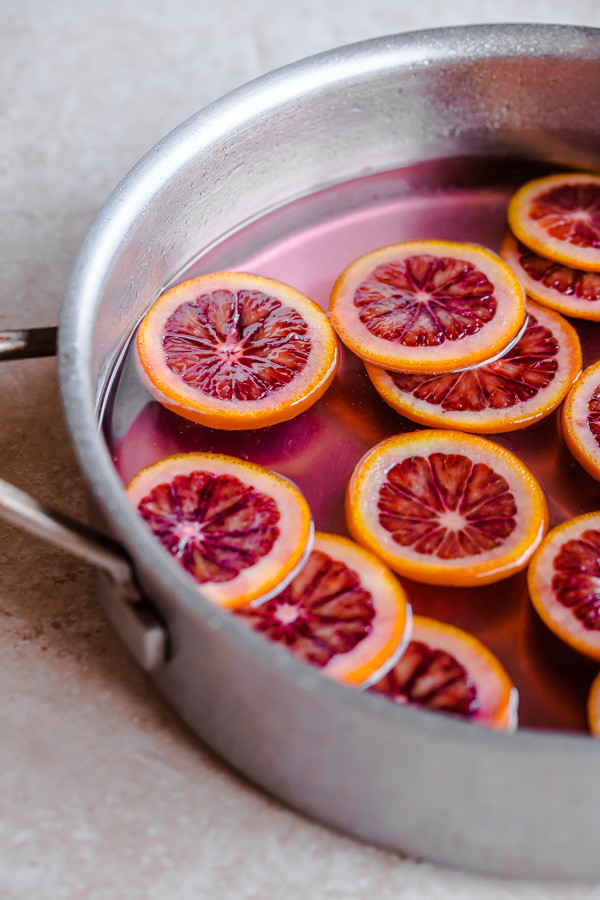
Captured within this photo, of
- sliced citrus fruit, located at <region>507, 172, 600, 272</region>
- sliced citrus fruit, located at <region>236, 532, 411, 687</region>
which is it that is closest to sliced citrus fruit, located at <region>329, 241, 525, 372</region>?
sliced citrus fruit, located at <region>507, 172, 600, 272</region>

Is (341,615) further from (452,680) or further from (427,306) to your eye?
(427,306)

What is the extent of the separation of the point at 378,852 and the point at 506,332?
80cm

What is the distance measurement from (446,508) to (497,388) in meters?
0.27

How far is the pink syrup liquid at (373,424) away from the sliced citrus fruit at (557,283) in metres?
0.04

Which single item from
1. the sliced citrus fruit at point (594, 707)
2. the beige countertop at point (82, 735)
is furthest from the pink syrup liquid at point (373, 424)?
the beige countertop at point (82, 735)

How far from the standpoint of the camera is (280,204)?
1812 millimetres

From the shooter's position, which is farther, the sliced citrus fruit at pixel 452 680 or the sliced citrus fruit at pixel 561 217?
the sliced citrus fruit at pixel 561 217

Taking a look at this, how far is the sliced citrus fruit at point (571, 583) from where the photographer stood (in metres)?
1.23

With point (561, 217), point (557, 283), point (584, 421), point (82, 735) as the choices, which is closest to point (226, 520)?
point (82, 735)

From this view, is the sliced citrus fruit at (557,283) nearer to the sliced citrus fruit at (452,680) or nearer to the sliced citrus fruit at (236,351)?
the sliced citrus fruit at (236,351)

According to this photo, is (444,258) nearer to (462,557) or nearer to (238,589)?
(462,557)

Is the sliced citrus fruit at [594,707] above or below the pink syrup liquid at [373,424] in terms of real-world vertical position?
Answer: below

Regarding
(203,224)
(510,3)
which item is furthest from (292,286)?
(510,3)

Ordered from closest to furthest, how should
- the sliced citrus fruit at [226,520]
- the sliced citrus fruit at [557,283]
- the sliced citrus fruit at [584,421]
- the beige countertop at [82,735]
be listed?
1. the beige countertop at [82,735]
2. the sliced citrus fruit at [226,520]
3. the sliced citrus fruit at [584,421]
4. the sliced citrus fruit at [557,283]
